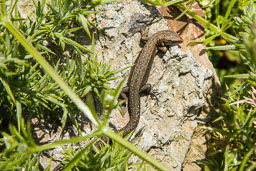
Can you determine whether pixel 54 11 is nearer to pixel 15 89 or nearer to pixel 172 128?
pixel 15 89

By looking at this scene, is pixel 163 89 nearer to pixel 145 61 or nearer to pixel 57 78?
pixel 145 61

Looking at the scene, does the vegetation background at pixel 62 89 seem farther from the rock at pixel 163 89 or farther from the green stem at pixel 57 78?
the rock at pixel 163 89

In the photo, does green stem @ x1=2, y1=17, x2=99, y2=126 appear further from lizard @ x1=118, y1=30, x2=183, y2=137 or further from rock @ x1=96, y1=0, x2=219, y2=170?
lizard @ x1=118, y1=30, x2=183, y2=137

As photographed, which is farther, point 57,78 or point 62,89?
point 62,89

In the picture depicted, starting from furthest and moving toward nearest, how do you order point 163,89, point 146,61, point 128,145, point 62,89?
point 146,61 < point 163,89 < point 62,89 < point 128,145

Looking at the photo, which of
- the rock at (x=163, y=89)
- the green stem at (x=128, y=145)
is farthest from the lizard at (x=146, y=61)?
the green stem at (x=128, y=145)

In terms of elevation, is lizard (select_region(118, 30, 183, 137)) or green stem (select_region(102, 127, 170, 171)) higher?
lizard (select_region(118, 30, 183, 137))

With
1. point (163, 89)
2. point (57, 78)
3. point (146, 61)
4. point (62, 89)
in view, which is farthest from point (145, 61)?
point (57, 78)

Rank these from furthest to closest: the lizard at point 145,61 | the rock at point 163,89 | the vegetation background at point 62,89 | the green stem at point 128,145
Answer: the lizard at point 145,61, the rock at point 163,89, the vegetation background at point 62,89, the green stem at point 128,145

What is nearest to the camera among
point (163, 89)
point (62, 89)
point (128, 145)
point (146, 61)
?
point (128, 145)

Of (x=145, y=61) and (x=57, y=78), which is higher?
(x=145, y=61)

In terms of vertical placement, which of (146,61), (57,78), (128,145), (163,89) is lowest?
(128,145)

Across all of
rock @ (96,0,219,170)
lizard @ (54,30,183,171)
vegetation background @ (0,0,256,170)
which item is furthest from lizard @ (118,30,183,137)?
vegetation background @ (0,0,256,170)
